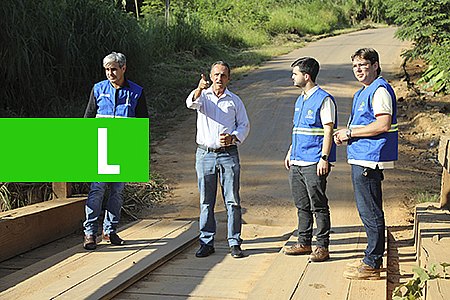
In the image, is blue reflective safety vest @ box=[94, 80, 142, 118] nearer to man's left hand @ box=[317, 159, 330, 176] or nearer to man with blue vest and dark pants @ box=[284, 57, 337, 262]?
man with blue vest and dark pants @ box=[284, 57, 337, 262]

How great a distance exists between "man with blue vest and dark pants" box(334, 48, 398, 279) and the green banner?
5.83 ft

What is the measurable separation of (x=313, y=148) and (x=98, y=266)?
1.92 meters

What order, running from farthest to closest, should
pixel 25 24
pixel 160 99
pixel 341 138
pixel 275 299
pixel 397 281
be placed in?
pixel 160 99, pixel 25 24, pixel 397 281, pixel 341 138, pixel 275 299

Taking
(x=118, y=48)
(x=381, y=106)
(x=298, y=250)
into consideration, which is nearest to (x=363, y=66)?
(x=381, y=106)

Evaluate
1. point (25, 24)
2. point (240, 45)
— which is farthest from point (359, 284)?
point (240, 45)

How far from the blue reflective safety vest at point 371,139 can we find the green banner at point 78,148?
1792 mm

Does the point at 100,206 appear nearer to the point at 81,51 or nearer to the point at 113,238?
the point at 113,238

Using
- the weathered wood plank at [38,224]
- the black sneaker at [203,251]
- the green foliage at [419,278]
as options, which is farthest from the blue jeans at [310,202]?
the weathered wood plank at [38,224]

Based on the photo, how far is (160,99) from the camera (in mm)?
14867

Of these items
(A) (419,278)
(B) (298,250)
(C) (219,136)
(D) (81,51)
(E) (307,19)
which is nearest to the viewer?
(A) (419,278)

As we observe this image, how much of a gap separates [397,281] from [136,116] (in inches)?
100

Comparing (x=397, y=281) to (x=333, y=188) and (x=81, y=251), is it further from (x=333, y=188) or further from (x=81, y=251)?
(x=333, y=188)

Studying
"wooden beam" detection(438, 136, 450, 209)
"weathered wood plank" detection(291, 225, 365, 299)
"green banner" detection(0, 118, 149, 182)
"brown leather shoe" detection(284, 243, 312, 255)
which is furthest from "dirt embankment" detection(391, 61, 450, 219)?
"green banner" detection(0, 118, 149, 182)

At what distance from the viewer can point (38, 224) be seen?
248 inches
